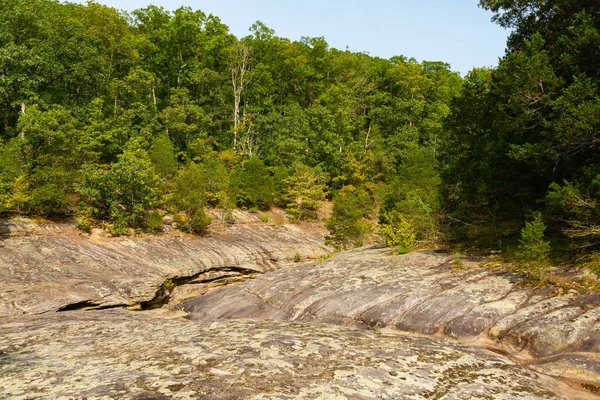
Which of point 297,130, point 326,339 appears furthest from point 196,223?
point 297,130

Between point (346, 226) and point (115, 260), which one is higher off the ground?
point (346, 226)

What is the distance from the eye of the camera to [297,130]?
171 feet

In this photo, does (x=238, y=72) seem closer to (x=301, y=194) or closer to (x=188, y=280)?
(x=301, y=194)

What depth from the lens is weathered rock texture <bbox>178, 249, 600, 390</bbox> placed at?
23.9ft

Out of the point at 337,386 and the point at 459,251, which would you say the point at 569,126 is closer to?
the point at 459,251

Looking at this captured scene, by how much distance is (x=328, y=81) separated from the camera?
6781 cm

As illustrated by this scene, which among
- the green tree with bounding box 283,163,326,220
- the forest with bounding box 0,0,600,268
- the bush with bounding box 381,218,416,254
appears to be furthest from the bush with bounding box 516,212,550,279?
the green tree with bounding box 283,163,326,220

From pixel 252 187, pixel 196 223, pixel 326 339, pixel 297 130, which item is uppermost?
pixel 297 130

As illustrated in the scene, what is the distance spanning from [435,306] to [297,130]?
44.3 meters

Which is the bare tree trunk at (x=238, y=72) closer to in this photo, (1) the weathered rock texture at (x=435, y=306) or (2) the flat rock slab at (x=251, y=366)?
(1) the weathered rock texture at (x=435, y=306)

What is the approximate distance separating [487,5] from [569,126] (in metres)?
9.20

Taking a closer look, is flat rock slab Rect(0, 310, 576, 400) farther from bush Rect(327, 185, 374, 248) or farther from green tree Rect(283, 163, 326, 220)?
green tree Rect(283, 163, 326, 220)

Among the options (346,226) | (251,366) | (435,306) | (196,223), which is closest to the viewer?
(251,366)

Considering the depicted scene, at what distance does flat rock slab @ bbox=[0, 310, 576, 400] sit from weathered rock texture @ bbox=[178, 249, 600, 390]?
3.35ft
